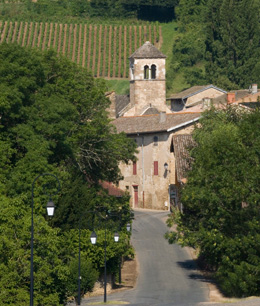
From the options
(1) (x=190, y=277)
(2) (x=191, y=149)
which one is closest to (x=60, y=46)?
(2) (x=191, y=149)

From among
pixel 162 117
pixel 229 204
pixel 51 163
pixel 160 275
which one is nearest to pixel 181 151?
pixel 162 117

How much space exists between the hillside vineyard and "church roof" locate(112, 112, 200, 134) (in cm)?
4922

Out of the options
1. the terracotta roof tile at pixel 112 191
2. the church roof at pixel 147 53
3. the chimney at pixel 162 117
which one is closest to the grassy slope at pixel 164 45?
the church roof at pixel 147 53

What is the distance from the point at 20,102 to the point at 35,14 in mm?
96310

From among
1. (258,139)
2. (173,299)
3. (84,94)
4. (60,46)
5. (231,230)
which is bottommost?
(173,299)

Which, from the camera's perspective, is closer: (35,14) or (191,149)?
(191,149)

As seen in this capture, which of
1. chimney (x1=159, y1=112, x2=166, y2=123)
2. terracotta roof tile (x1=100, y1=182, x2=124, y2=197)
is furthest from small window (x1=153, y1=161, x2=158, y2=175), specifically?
terracotta roof tile (x1=100, y1=182, x2=124, y2=197)

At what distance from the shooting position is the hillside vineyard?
438ft

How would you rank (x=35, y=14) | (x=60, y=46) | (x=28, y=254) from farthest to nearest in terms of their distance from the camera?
(x=35, y=14) < (x=60, y=46) < (x=28, y=254)

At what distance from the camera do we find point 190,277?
2117 inches

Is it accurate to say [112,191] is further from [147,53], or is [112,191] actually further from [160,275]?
[147,53]

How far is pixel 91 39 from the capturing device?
5408 inches

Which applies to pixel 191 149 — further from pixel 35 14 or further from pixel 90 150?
pixel 35 14

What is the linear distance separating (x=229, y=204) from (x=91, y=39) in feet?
295
